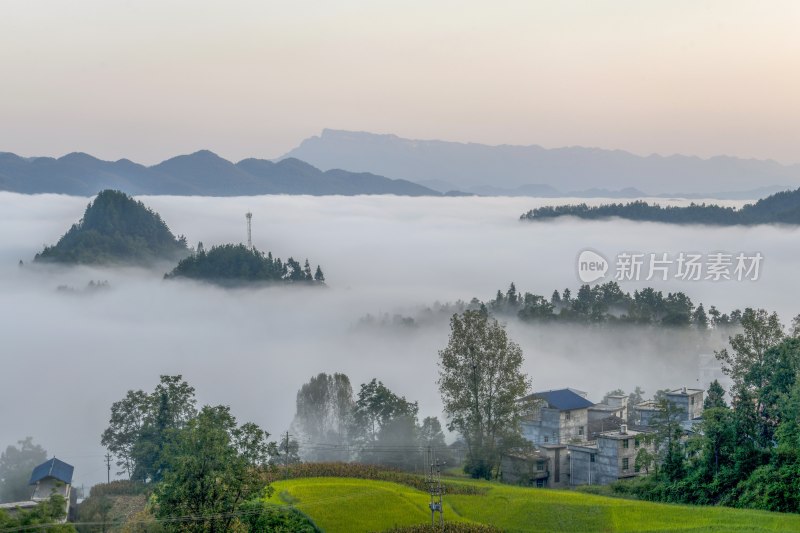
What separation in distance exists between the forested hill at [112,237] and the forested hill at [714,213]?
78.4 metres

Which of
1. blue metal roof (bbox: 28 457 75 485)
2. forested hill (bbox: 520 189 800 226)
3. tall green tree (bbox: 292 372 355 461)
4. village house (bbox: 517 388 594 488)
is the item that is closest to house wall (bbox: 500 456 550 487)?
village house (bbox: 517 388 594 488)

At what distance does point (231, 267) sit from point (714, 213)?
80160 millimetres

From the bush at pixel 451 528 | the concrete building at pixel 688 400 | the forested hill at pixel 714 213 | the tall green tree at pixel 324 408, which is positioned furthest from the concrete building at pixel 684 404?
the forested hill at pixel 714 213

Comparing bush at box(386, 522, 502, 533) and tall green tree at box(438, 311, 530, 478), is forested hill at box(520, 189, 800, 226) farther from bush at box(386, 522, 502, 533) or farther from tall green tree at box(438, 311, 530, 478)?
bush at box(386, 522, 502, 533)

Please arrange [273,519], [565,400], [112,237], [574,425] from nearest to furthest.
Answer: [273,519] < [574,425] < [565,400] < [112,237]

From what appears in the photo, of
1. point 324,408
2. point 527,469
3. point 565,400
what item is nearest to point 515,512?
point 527,469

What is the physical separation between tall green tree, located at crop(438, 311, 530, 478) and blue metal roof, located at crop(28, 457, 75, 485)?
728 inches

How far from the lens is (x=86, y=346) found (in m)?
115

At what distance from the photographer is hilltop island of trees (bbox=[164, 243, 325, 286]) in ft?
400

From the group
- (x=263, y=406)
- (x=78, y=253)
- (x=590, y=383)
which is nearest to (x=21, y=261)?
(x=78, y=253)

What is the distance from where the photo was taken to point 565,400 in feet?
159

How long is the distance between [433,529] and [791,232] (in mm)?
119623

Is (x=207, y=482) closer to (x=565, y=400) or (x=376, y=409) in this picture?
(x=376, y=409)

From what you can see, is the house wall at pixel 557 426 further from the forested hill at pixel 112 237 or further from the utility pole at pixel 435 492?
the forested hill at pixel 112 237
